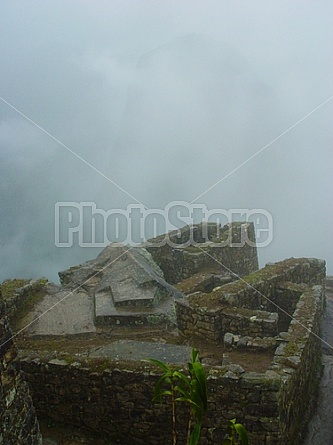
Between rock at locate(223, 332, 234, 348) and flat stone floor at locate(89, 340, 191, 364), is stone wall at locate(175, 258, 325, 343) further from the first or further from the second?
flat stone floor at locate(89, 340, 191, 364)

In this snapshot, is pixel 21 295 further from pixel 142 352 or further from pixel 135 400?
pixel 135 400

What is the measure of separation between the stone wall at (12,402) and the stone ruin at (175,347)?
6.94 feet

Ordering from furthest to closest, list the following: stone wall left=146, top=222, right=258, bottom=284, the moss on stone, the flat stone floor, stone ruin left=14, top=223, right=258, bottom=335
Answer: stone wall left=146, top=222, right=258, bottom=284 < the moss on stone < stone ruin left=14, top=223, right=258, bottom=335 < the flat stone floor

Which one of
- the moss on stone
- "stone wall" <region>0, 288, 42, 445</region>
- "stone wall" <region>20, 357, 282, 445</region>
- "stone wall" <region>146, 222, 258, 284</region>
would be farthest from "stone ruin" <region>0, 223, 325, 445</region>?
"stone wall" <region>0, 288, 42, 445</region>

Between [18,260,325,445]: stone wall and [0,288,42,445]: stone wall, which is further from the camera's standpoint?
[18,260,325,445]: stone wall

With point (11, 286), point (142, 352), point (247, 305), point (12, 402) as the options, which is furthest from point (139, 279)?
point (12, 402)

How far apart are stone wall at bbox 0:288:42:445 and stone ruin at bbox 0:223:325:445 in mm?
2115

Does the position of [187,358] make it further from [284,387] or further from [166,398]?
[284,387]

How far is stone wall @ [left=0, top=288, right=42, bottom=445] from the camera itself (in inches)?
151

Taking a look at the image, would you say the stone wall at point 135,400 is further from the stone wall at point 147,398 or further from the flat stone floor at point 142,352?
the flat stone floor at point 142,352

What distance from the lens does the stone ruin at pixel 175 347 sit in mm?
5906

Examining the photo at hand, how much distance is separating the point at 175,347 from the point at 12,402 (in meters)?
3.76

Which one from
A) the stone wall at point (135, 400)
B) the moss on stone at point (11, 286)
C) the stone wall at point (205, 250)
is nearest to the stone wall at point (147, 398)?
the stone wall at point (135, 400)

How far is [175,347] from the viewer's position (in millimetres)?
7336
